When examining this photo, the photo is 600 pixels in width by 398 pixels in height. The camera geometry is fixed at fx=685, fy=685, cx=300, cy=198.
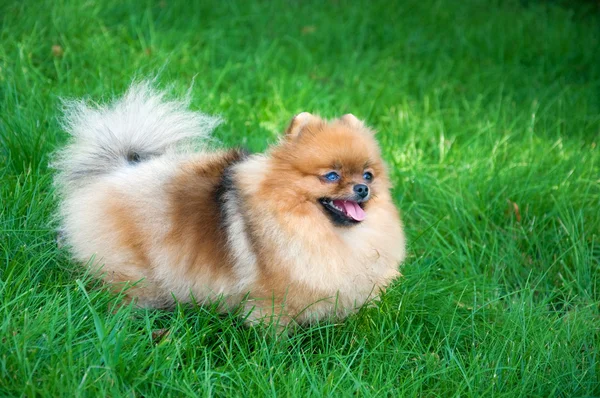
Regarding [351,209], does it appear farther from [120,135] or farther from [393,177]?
[393,177]

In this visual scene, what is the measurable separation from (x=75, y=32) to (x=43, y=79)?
32.9 inches

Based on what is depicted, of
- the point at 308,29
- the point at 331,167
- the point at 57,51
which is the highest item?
the point at 331,167

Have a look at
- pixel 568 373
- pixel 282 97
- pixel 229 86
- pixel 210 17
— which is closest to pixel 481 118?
pixel 282 97

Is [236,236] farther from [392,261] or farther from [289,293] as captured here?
[392,261]

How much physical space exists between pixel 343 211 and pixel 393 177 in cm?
186

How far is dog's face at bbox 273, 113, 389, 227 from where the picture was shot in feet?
10.1

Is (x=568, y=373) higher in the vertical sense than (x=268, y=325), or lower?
lower

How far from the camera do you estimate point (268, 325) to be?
3.20 m

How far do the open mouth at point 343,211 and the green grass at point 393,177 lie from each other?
0.56 metres

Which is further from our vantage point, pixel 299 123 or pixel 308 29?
pixel 308 29

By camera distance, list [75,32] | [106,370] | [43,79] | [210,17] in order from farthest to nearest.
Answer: [210,17]
[75,32]
[43,79]
[106,370]

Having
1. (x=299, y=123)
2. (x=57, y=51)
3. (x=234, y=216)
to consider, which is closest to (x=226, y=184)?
(x=234, y=216)

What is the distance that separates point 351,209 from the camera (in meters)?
3.17

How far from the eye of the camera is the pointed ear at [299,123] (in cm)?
319
